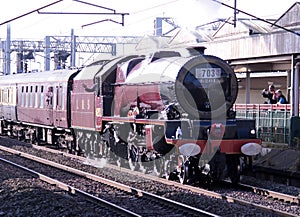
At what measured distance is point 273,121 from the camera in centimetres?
2277

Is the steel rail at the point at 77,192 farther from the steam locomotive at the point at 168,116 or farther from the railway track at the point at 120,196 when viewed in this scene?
the steam locomotive at the point at 168,116

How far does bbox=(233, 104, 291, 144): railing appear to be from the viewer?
71.7ft

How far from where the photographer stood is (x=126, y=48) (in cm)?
7375

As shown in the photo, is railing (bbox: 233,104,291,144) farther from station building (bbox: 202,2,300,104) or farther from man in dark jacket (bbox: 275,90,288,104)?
station building (bbox: 202,2,300,104)

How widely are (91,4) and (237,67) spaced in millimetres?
11751

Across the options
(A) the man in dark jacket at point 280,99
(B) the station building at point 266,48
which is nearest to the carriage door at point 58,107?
(B) the station building at point 266,48

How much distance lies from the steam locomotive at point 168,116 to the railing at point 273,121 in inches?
258

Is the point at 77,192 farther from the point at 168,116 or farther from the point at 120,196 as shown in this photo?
the point at 168,116

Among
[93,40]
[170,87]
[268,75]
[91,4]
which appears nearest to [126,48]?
[93,40]

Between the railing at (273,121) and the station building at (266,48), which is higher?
the station building at (266,48)

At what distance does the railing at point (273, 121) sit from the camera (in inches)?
860

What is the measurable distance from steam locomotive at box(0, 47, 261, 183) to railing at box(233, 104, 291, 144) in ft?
21.5

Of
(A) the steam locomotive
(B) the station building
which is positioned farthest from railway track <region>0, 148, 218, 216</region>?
(B) the station building

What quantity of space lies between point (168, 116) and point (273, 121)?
8.99 meters
